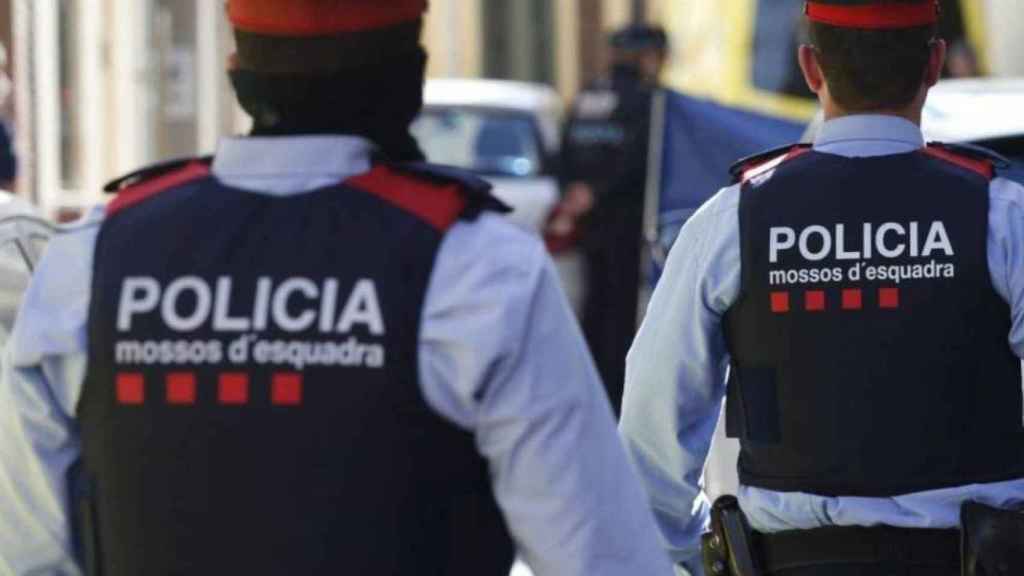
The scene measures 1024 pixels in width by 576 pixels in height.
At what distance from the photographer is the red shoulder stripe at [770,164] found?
3.91m

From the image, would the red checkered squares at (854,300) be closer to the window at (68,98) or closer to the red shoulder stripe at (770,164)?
the red shoulder stripe at (770,164)

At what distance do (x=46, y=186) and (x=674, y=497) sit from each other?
8734 mm

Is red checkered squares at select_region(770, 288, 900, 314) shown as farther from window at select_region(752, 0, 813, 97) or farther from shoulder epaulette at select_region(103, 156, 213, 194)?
window at select_region(752, 0, 813, 97)

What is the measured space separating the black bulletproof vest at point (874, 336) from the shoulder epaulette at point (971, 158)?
0.07 feet

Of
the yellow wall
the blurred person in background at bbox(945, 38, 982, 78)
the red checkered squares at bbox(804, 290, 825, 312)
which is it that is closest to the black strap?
the red checkered squares at bbox(804, 290, 825, 312)

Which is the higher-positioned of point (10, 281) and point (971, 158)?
point (971, 158)

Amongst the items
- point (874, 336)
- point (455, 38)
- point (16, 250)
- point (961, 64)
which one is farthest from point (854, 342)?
point (455, 38)

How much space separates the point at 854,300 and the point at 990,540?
40cm

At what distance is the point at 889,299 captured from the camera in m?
3.76

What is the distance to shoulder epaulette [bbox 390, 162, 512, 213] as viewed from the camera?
2.78 meters

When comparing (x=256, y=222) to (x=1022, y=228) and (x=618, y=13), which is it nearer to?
(x=1022, y=228)

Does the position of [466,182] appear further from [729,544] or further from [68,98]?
[68,98]

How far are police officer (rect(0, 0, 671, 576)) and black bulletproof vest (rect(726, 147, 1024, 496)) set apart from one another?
1.01 meters

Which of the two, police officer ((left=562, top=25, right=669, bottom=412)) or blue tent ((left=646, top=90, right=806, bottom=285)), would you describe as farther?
police officer ((left=562, top=25, right=669, bottom=412))
